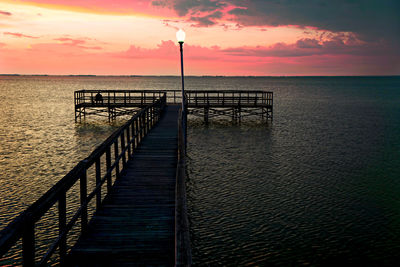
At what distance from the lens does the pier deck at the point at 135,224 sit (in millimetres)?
5012

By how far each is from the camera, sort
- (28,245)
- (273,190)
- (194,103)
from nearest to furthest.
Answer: (28,245)
(273,190)
(194,103)

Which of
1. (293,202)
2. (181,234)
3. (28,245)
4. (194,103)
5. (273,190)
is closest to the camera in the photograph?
(28,245)

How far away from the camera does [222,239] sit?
10.4m

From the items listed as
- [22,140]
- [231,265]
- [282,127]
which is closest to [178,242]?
[231,265]

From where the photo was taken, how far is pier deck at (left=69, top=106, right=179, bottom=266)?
5012 millimetres

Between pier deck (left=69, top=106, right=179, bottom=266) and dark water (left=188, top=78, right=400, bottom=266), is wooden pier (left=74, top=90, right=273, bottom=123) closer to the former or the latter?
dark water (left=188, top=78, right=400, bottom=266)

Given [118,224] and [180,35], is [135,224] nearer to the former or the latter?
[118,224]

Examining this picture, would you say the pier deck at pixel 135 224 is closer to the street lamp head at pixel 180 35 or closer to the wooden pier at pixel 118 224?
the wooden pier at pixel 118 224

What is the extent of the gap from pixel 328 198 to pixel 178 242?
11816 millimetres

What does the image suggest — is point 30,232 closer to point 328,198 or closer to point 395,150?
point 328,198

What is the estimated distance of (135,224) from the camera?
20.1ft

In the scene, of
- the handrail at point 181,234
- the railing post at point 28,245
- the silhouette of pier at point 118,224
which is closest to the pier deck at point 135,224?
the silhouette of pier at point 118,224

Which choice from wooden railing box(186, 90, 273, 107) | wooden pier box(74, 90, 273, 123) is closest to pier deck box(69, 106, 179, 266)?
wooden pier box(74, 90, 273, 123)

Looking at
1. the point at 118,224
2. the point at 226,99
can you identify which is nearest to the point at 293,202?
the point at 118,224
